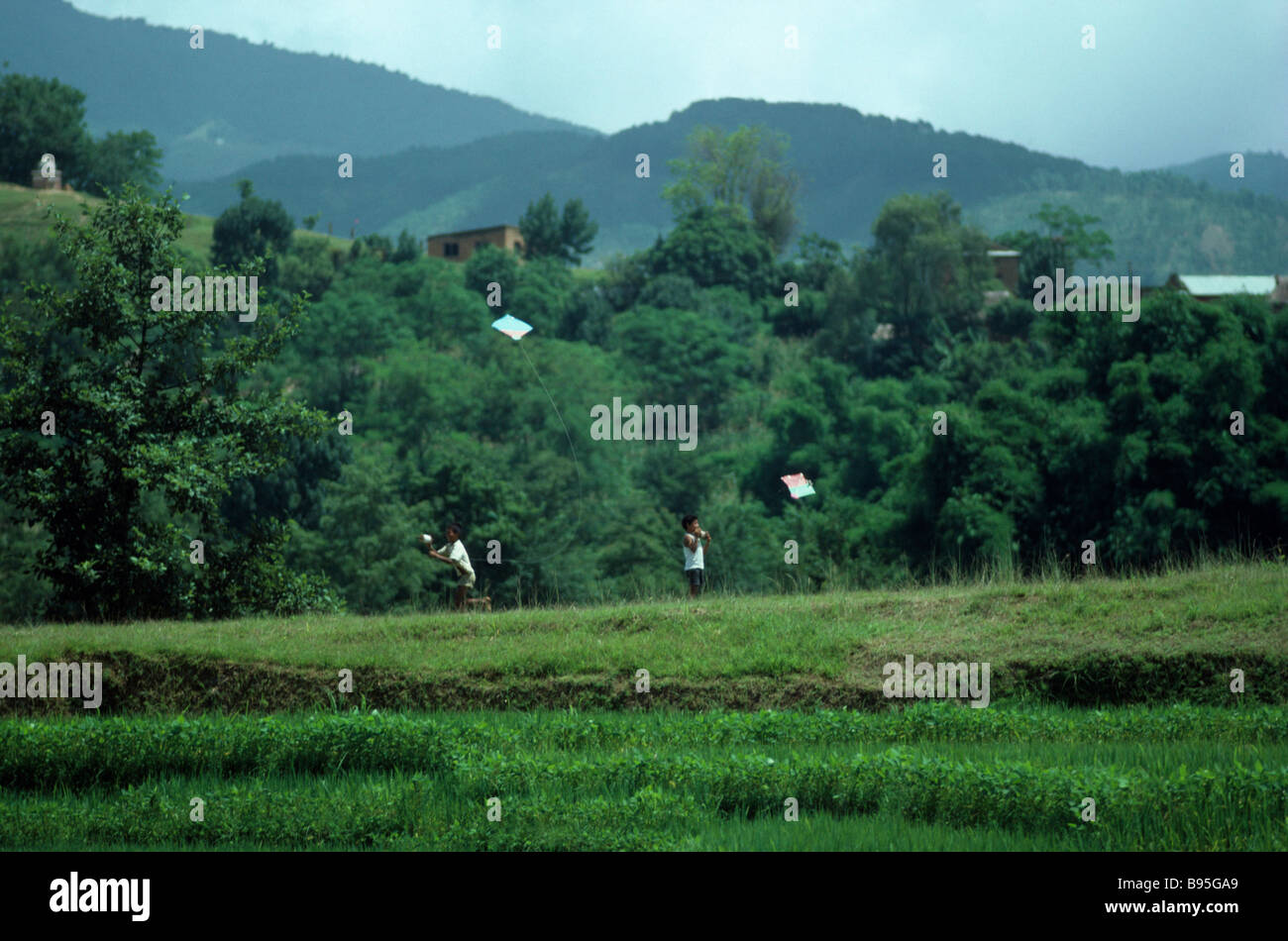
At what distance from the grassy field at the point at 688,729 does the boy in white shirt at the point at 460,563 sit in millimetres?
972

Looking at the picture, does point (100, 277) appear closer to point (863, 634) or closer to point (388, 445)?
point (863, 634)

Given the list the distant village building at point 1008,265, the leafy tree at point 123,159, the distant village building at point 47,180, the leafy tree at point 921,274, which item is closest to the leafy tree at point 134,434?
the leafy tree at point 921,274

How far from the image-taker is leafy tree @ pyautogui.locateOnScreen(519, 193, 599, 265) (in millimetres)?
118625

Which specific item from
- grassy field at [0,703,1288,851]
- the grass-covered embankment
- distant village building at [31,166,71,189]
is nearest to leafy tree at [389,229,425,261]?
distant village building at [31,166,71,189]

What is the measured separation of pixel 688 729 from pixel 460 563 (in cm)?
693

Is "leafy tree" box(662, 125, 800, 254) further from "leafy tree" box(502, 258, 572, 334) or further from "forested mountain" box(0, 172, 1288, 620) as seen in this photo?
"leafy tree" box(502, 258, 572, 334)

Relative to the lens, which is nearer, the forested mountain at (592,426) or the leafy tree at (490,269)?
the forested mountain at (592,426)

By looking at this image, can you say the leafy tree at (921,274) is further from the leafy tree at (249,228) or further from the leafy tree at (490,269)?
the leafy tree at (249,228)

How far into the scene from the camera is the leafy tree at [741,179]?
125 m

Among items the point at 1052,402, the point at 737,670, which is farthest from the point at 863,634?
the point at 1052,402

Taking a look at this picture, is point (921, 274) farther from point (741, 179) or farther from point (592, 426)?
point (592, 426)

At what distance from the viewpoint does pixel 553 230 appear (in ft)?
391

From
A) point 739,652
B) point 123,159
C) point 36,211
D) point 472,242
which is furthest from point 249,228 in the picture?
point 739,652
